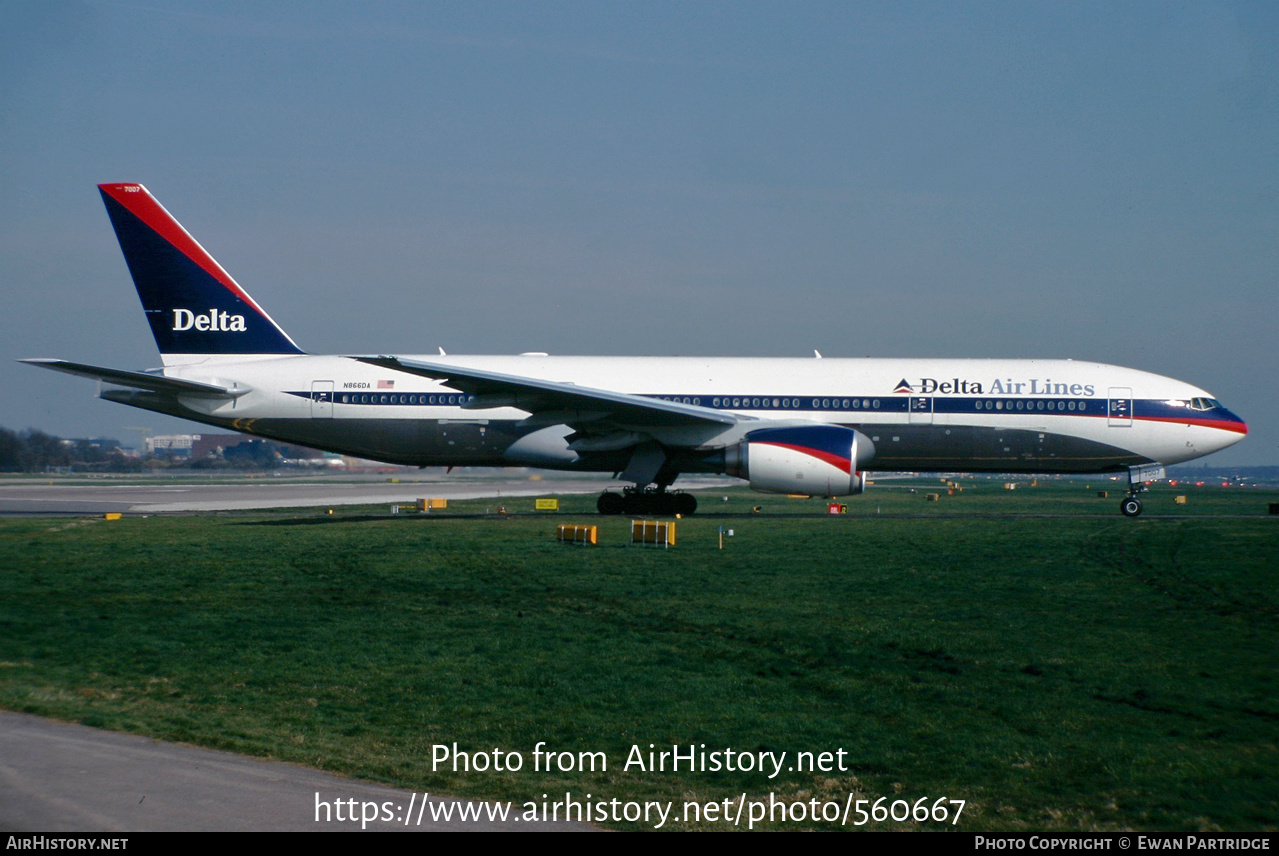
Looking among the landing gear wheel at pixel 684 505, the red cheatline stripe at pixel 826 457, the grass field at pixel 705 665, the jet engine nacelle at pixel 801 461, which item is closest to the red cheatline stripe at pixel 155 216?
the grass field at pixel 705 665

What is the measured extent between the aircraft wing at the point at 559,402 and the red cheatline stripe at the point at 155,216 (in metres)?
7.68

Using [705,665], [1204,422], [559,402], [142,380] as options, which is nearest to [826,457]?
[559,402]

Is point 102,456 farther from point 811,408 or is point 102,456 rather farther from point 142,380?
point 811,408

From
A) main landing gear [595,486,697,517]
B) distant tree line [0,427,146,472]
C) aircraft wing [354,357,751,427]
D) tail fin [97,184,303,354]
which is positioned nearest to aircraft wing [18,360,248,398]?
tail fin [97,184,303,354]

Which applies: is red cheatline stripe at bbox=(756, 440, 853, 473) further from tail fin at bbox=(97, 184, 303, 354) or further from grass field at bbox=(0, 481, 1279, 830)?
tail fin at bbox=(97, 184, 303, 354)

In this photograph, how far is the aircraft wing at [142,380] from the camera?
23.6m

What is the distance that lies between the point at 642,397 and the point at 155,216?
14.0 metres

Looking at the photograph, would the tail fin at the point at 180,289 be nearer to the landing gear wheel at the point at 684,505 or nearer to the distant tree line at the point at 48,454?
the landing gear wheel at the point at 684,505

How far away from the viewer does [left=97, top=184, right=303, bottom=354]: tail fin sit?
27250 millimetres

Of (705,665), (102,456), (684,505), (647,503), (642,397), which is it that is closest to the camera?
(705,665)

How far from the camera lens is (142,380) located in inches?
1008

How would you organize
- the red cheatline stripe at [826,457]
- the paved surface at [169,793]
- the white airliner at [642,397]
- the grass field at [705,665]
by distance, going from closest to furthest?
the paved surface at [169,793] < the grass field at [705,665] < the red cheatline stripe at [826,457] < the white airliner at [642,397]

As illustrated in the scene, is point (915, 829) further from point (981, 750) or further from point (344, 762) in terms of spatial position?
point (344, 762)
